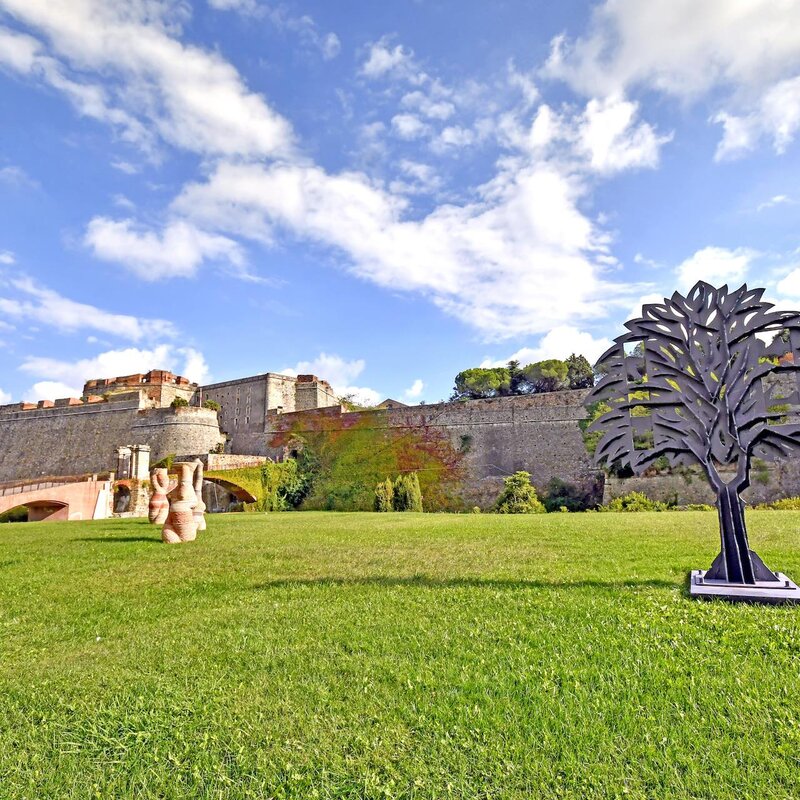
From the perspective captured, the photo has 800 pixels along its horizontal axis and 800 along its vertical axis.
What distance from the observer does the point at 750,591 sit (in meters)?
5.22

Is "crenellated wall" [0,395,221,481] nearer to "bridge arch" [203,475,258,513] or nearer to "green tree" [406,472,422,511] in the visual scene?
"bridge arch" [203,475,258,513]

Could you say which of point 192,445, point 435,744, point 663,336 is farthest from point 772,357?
point 192,445

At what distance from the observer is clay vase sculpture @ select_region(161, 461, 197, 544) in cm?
1154

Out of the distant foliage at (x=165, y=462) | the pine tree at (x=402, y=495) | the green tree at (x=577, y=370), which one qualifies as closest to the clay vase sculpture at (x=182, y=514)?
the pine tree at (x=402, y=495)

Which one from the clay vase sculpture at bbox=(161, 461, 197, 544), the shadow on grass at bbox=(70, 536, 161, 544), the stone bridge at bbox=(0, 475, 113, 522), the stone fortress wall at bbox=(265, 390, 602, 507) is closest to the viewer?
the clay vase sculpture at bbox=(161, 461, 197, 544)

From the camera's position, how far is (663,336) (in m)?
6.81

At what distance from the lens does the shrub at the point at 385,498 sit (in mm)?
26344

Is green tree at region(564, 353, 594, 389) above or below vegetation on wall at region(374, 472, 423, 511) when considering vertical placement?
above

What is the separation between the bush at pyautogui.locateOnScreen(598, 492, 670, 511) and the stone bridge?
2454cm

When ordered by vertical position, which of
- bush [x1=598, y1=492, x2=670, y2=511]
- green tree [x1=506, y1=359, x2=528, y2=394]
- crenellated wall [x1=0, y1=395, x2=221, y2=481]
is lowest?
bush [x1=598, y1=492, x2=670, y2=511]

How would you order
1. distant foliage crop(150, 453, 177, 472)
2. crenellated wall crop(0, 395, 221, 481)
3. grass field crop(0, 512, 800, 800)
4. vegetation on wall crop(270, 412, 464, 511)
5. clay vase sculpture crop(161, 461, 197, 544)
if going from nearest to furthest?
grass field crop(0, 512, 800, 800), clay vase sculpture crop(161, 461, 197, 544), vegetation on wall crop(270, 412, 464, 511), distant foliage crop(150, 453, 177, 472), crenellated wall crop(0, 395, 221, 481)

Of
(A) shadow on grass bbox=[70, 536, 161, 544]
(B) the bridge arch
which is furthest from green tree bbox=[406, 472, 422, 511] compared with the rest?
(A) shadow on grass bbox=[70, 536, 161, 544]

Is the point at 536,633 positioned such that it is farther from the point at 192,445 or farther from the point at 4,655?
the point at 192,445

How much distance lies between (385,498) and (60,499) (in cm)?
1529
